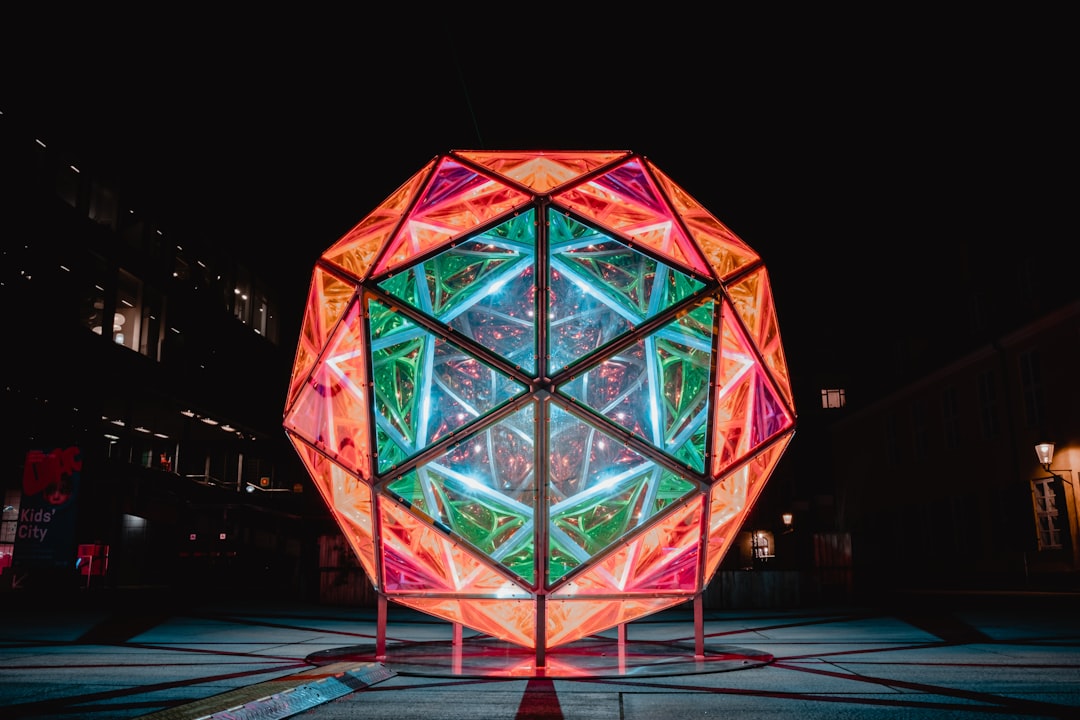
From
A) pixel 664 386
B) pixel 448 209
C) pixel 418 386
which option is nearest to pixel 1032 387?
pixel 664 386

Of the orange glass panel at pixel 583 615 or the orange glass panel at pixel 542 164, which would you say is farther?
the orange glass panel at pixel 542 164

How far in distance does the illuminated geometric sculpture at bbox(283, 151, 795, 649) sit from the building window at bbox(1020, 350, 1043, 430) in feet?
84.0

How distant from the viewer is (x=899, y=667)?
8031 mm

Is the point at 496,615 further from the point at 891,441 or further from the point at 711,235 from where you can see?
the point at 891,441

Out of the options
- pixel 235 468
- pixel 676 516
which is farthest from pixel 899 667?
pixel 235 468

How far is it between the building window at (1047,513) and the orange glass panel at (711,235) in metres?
24.8

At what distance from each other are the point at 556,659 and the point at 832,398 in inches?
2379

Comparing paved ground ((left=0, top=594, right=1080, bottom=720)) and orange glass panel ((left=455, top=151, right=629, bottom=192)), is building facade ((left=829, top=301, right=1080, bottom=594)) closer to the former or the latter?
paved ground ((left=0, top=594, right=1080, bottom=720))

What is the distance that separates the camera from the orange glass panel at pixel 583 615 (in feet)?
28.6

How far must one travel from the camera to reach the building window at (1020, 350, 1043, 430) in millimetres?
30297

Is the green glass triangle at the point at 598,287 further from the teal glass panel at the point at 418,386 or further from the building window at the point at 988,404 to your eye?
the building window at the point at 988,404

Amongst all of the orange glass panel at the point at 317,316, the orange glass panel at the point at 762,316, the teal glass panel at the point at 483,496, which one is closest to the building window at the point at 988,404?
the orange glass panel at the point at 762,316

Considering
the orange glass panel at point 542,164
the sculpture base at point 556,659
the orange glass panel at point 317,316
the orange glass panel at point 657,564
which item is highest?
the orange glass panel at point 542,164

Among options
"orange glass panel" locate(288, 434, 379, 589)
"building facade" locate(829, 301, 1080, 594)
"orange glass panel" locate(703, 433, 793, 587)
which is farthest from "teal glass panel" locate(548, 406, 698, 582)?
"building facade" locate(829, 301, 1080, 594)
